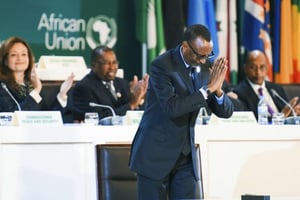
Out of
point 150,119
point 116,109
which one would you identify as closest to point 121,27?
point 116,109

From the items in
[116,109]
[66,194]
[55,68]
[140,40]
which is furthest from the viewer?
[140,40]

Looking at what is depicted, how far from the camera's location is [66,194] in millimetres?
5395

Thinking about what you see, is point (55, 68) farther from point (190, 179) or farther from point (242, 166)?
point (190, 179)

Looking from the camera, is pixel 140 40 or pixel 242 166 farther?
pixel 140 40

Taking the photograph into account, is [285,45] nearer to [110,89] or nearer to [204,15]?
[204,15]

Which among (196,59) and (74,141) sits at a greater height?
(196,59)

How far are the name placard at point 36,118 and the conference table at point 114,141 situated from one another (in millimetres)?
82

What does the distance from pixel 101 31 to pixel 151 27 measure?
547 millimetres

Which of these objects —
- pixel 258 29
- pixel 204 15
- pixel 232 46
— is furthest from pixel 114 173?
pixel 258 29

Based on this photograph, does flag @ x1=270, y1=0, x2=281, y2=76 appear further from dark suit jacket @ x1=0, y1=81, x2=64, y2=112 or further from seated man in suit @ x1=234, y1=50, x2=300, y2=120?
dark suit jacket @ x1=0, y1=81, x2=64, y2=112

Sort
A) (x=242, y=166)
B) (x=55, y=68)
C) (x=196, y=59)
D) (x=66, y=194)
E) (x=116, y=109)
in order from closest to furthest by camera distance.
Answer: (x=196, y=59) < (x=66, y=194) < (x=242, y=166) < (x=116, y=109) < (x=55, y=68)

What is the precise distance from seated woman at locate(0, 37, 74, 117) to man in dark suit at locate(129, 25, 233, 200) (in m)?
2.46

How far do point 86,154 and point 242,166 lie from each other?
1.08m

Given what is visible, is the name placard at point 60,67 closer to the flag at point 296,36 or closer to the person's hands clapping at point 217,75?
the flag at point 296,36
